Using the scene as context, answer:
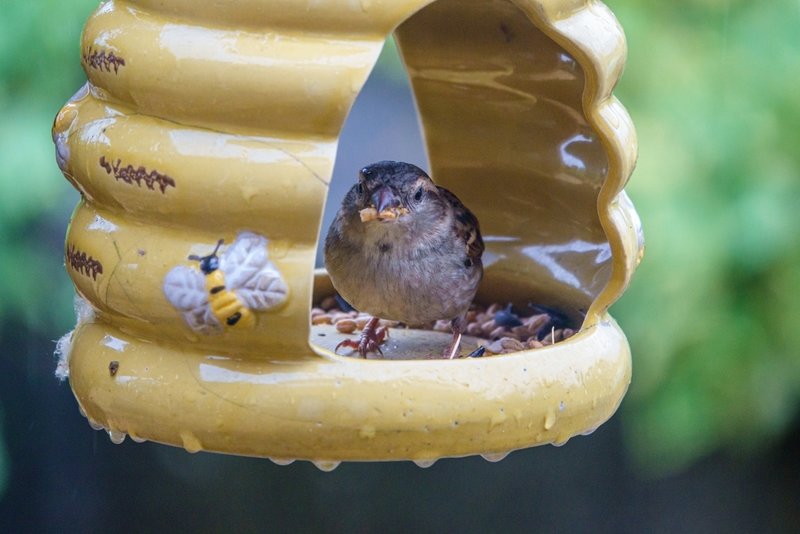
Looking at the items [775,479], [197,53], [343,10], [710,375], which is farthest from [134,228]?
[775,479]

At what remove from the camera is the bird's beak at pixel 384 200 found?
2.74 m

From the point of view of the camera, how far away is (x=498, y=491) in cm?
519

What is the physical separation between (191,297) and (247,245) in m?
0.13

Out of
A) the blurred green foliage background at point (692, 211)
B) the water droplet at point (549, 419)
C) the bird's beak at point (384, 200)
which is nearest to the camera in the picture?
the water droplet at point (549, 419)

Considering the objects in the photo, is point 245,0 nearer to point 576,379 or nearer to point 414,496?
point 576,379

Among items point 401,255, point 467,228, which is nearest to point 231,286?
point 401,255

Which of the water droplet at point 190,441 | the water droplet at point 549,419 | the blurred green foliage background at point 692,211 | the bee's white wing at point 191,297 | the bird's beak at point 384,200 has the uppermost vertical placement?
the bee's white wing at point 191,297

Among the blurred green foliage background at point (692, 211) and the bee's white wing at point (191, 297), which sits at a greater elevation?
the bee's white wing at point (191, 297)

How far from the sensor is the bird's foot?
9.52 feet

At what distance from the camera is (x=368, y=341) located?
2.93 meters

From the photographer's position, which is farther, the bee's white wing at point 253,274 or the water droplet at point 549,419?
the water droplet at point 549,419

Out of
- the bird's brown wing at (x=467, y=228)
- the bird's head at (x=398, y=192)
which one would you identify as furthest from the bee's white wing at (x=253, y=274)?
the bird's brown wing at (x=467, y=228)

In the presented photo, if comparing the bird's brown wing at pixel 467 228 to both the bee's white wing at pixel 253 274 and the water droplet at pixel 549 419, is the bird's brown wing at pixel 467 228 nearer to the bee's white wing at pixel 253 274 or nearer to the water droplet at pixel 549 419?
the water droplet at pixel 549 419

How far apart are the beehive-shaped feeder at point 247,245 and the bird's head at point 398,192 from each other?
1.81 ft
